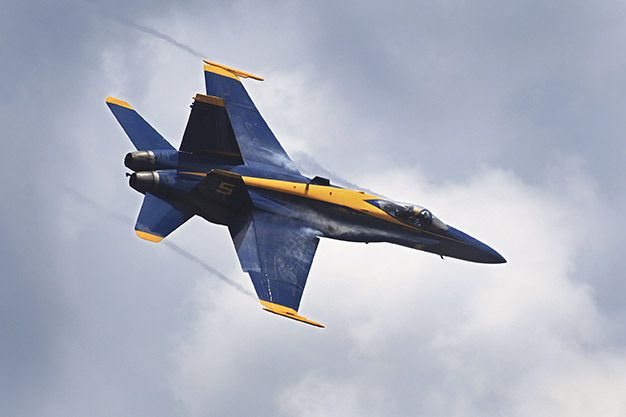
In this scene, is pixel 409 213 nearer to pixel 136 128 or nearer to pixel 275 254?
pixel 275 254

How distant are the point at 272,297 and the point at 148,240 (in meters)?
6.77

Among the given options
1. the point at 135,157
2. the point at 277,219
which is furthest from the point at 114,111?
the point at 277,219

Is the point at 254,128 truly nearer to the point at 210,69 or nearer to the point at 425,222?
the point at 210,69

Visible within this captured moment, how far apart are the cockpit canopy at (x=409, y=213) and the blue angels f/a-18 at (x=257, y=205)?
0.05 meters

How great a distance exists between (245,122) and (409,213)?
1071 cm

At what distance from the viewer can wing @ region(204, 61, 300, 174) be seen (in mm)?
77375

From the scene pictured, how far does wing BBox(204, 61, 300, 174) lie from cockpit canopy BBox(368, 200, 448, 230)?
5.13 meters

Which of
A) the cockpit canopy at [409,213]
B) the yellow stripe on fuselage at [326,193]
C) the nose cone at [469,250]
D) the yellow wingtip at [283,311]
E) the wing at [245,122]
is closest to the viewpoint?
the yellow wingtip at [283,311]

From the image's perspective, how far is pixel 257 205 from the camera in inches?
2896

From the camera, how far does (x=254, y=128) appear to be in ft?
260

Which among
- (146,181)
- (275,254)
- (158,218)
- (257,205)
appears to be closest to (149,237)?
(158,218)

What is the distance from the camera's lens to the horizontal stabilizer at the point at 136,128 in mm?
75250

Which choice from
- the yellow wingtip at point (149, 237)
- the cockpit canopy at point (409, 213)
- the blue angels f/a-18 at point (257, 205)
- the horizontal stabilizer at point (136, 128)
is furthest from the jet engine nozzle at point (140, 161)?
the cockpit canopy at point (409, 213)

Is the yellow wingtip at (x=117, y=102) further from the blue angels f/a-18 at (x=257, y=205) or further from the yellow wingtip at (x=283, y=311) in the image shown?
the yellow wingtip at (x=283, y=311)
